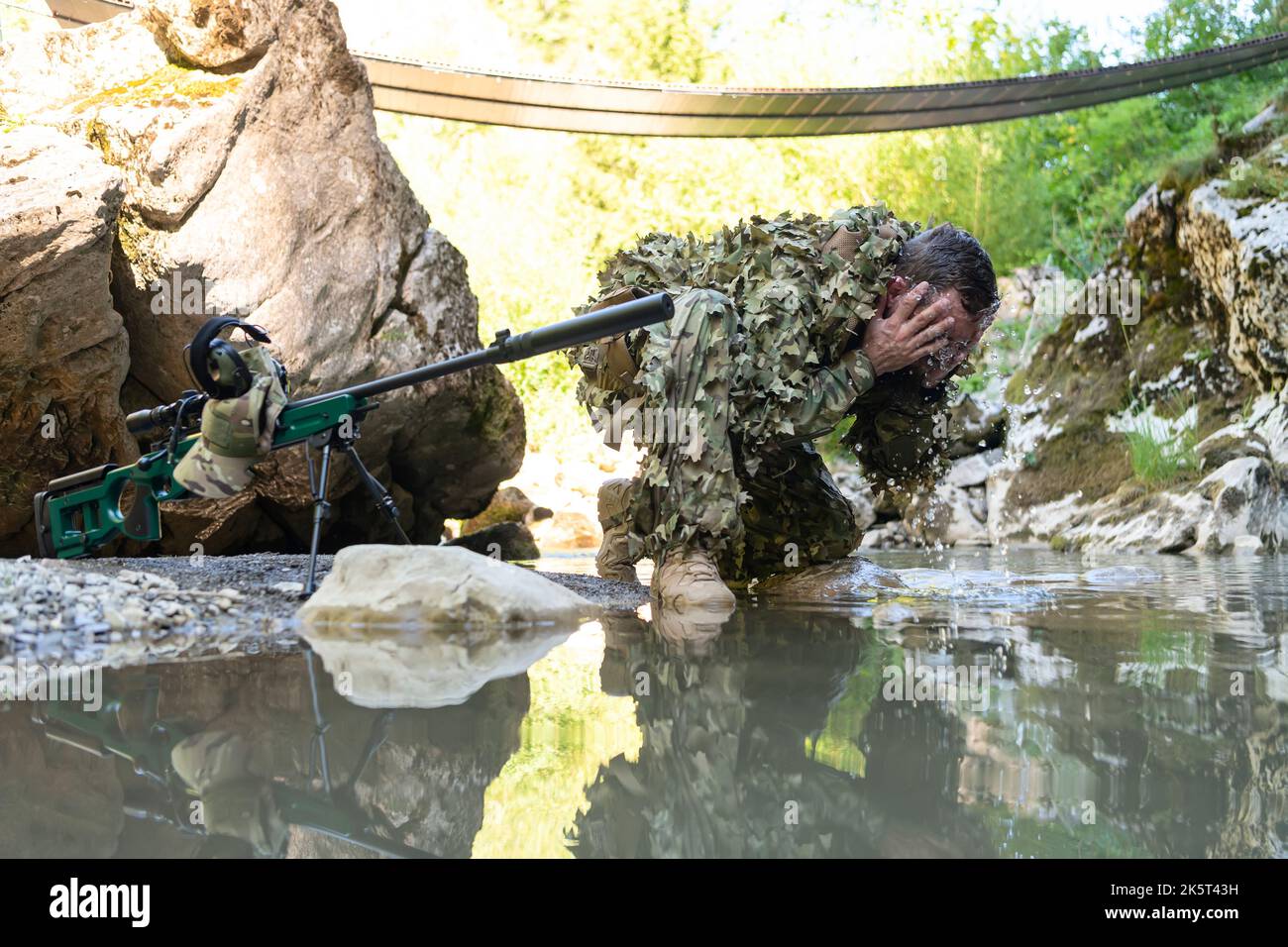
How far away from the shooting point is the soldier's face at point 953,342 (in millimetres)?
3373

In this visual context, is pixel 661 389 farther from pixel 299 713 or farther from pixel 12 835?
pixel 12 835

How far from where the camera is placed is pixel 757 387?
132 inches

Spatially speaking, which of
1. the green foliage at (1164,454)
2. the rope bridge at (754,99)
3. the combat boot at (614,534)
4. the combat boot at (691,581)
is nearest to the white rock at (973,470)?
the green foliage at (1164,454)

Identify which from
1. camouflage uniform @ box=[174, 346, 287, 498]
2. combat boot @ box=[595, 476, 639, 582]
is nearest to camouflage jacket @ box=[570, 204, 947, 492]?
combat boot @ box=[595, 476, 639, 582]

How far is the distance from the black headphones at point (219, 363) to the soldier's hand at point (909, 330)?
1.87 meters

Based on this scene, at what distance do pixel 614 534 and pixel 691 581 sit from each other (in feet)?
4.18

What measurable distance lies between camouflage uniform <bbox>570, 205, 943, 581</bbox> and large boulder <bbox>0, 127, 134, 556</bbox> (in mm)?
1876

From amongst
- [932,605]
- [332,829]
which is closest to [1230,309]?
[932,605]

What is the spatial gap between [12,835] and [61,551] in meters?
2.72

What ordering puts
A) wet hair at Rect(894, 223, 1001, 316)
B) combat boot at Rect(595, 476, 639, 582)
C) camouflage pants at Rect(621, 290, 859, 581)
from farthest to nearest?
combat boot at Rect(595, 476, 639, 582) → wet hair at Rect(894, 223, 1001, 316) → camouflage pants at Rect(621, 290, 859, 581)

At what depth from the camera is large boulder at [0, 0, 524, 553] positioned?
15.6 feet

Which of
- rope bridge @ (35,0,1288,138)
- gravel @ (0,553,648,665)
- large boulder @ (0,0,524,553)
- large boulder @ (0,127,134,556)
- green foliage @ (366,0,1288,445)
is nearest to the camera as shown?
gravel @ (0,553,648,665)

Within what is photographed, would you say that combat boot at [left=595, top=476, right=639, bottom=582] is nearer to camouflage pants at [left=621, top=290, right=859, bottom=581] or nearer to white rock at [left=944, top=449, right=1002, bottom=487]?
camouflage pants at [left=621, top=290, right=859, bottom=581]

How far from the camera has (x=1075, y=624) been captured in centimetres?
269
